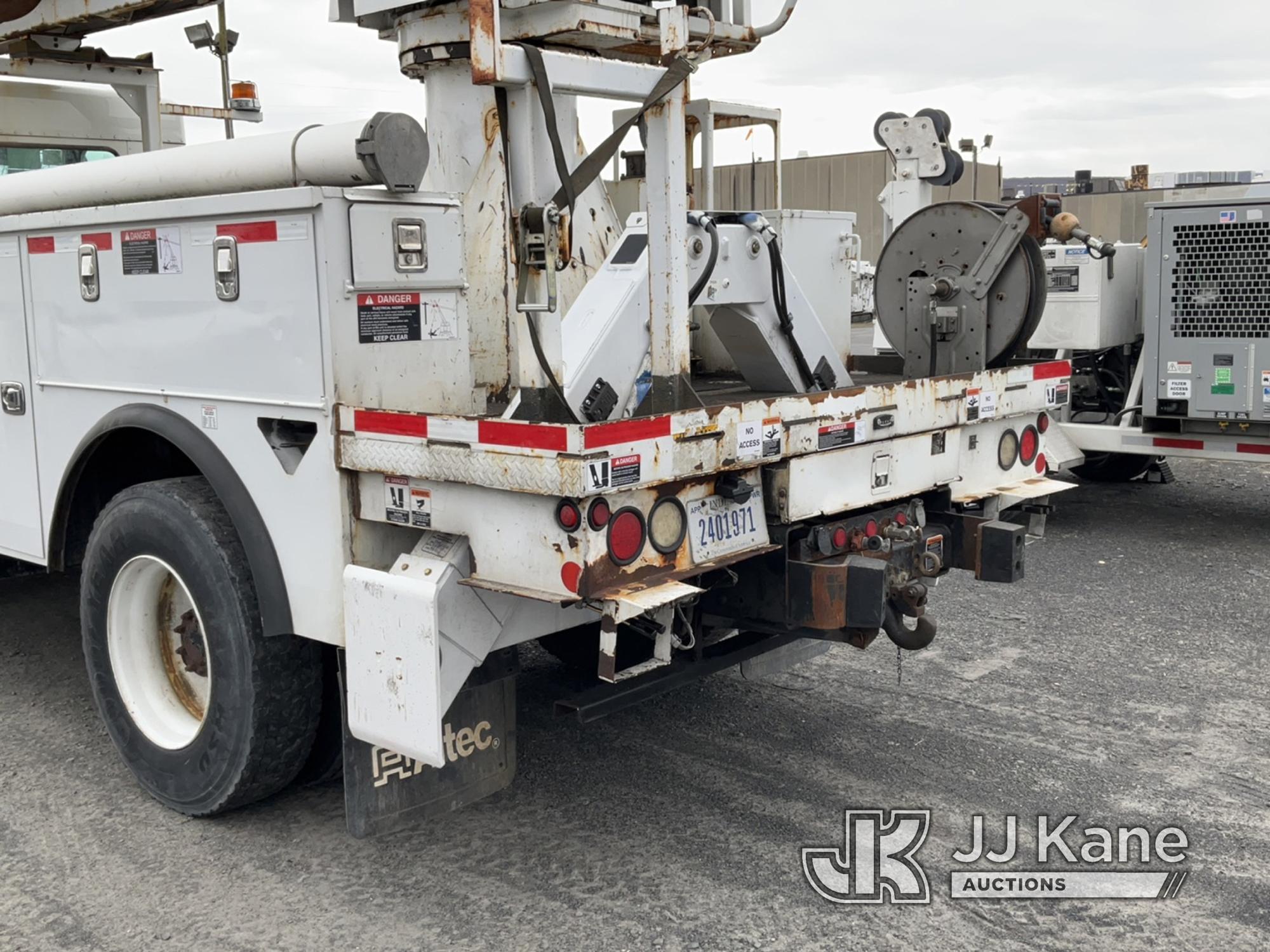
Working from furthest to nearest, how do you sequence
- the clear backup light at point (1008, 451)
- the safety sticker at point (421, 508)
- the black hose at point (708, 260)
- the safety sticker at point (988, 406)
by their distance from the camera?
the clear backup light at point (1008, 451)
the safety sticker at point (988, 406)
the black hose at point (708, 260)
the safety sticker at point (421, 508)

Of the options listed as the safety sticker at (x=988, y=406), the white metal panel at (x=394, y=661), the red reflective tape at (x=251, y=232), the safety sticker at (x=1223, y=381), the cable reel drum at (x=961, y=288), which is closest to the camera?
the white metal panel at (x=394, y=661)

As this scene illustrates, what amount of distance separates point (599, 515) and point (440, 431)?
474mm

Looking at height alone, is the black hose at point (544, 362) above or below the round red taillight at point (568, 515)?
above

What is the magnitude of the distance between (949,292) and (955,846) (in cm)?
200

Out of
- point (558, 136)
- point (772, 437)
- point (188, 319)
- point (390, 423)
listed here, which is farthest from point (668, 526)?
point (188, 319)

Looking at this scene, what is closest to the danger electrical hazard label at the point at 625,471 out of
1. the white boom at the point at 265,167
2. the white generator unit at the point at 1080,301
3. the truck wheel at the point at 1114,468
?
the white boom at the point at 265,167

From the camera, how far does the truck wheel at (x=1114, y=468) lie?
10.7m

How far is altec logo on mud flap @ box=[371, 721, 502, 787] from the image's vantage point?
369cm

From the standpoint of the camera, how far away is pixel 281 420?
3725mm

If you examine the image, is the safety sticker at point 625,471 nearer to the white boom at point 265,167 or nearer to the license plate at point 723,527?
the license plate at point 723,527

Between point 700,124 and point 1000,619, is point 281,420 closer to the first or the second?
point 1000,619

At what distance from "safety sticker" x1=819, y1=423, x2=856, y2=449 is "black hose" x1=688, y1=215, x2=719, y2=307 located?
611mm

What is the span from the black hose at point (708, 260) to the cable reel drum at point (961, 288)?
41.7 inches

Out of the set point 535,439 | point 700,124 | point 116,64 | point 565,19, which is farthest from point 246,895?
point 700,124
